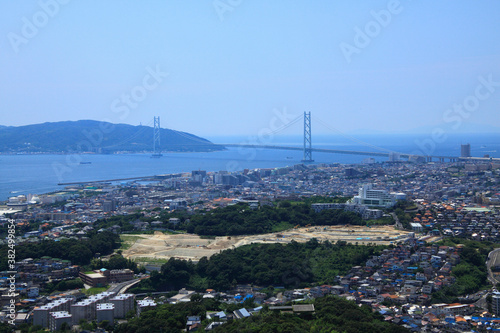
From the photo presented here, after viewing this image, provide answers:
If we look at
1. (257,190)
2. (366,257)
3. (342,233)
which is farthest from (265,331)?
(257,190)

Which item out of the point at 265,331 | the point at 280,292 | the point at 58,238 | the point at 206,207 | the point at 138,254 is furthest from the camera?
the point at 206,207

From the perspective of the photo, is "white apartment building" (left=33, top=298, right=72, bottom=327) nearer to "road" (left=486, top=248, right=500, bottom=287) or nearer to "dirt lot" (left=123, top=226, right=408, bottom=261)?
"dirt lot" (left=123, top=226, right=408, bottom=261)

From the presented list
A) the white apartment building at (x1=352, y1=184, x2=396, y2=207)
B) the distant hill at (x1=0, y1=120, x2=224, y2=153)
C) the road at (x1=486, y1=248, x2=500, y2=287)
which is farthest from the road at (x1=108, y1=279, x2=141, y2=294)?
the distant hill at (x1=0, y1=120, x2=224, y2=153)

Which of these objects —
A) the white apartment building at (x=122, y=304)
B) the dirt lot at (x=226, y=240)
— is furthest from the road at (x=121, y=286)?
the dirt lot at (x=226, y=240)

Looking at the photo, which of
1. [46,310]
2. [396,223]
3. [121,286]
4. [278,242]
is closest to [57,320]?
[46,310]

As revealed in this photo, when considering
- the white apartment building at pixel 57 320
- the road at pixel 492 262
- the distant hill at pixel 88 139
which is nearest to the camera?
the white apartment building at pixel 57 320

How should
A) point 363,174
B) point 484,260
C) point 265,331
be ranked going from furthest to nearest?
point 363,174, point 484,260, point 265,331

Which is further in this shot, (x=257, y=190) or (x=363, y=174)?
(x=363, y=174)

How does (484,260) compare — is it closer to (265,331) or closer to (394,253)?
(394,253)

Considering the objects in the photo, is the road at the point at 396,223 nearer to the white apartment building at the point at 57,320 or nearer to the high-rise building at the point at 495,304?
the high-rise building at the point at 495,304
